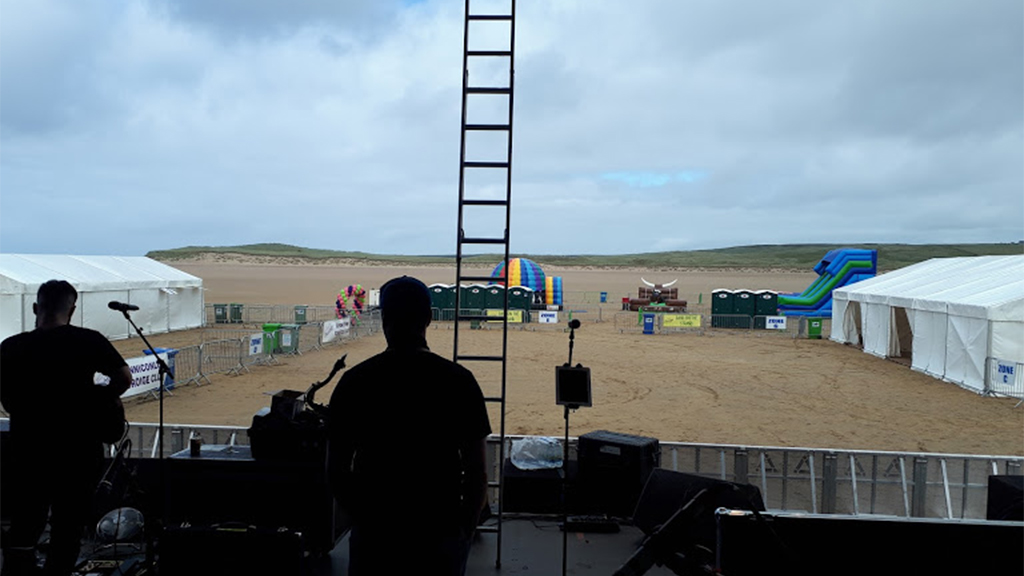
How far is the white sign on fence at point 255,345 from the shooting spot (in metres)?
19.6

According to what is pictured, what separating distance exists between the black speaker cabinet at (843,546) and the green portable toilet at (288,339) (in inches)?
797

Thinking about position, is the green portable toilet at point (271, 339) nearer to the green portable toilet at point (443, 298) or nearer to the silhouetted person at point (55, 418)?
the green portable toilet at point (443, 298)

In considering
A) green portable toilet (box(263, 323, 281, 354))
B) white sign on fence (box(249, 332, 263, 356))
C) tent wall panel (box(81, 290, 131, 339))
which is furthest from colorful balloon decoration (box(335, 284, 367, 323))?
white sign on fence (box(249, 332, 263, 356))

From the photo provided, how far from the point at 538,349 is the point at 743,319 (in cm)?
1432

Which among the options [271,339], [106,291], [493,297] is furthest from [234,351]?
[493,297]

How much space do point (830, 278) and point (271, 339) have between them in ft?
106

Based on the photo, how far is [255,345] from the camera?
19844 mm

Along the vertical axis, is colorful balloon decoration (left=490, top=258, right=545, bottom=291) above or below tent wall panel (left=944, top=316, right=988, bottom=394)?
above

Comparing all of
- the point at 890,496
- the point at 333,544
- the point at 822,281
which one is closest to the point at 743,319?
the point at 822,281

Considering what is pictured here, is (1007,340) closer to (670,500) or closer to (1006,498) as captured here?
(1006,498)

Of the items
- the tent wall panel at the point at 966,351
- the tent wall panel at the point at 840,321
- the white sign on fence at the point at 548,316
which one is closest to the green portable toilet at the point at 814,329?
the tent wall panel at the point at 840,321

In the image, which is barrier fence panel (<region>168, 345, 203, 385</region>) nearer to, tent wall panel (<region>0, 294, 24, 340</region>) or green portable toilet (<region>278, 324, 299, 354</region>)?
green portable toilet (<region>278, 324, 299, 354</region>)

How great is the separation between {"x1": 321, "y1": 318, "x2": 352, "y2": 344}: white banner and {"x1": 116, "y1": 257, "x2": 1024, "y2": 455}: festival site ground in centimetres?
59

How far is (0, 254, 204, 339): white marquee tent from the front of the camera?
19984 mm
